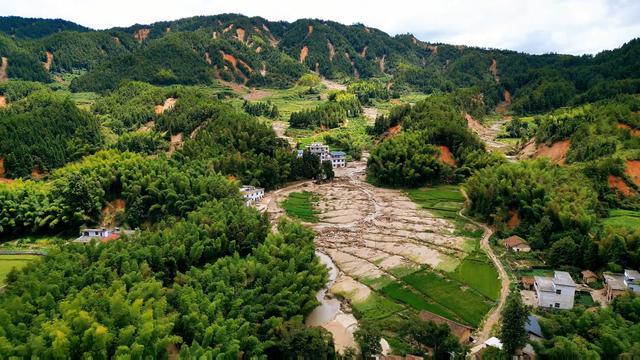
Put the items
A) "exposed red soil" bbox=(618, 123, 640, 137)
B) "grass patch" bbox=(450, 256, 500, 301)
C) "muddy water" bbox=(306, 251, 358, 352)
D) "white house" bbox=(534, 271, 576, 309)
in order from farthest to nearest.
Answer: "exposed red soil" bbox=(618, 123, 640, 137) → "grass patch" bbox=(450, 256, 500, 301) → "white house" bbox=(534, 271, 576, 309) → "muddy water" bbox=(306, 251, 358, 352)

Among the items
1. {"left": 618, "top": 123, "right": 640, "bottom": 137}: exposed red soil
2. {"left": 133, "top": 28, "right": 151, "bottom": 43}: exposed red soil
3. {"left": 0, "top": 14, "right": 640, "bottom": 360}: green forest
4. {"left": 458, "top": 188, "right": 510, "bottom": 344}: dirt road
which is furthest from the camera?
{"left": 133, "top": 28, "right": 151, "bottom": 43}: exposed red soil

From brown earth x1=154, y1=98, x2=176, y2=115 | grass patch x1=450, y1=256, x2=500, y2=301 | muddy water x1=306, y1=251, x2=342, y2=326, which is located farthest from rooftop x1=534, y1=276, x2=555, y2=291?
brown earth x1=154, y1=98, x2=176, y2=115

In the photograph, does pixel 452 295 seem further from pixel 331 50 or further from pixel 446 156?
pixel 331 50

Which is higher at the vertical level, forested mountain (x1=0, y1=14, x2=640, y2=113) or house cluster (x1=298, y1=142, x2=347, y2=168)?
forested mountain (x1=0, y1=14, x2=640, y2=113)

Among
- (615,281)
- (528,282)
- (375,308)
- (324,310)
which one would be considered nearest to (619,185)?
(615,281)

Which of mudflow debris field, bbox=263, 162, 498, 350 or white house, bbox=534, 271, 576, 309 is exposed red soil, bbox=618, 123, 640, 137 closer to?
mudflow debris field, bbox=263, 162, 498, 350

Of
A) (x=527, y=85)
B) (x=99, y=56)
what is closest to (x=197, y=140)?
(x=527, y=85)
